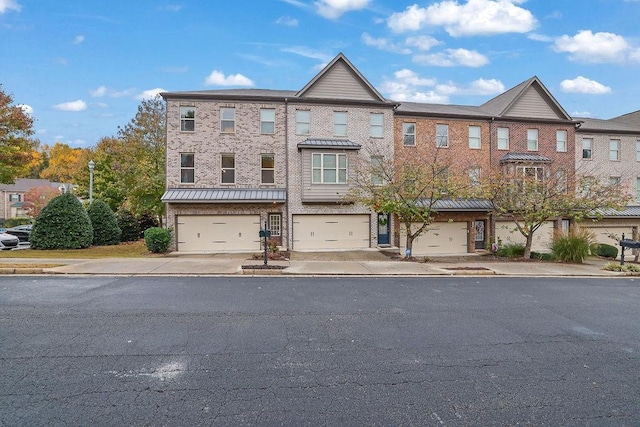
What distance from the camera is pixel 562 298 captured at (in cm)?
918

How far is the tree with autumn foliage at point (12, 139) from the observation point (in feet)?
65.0

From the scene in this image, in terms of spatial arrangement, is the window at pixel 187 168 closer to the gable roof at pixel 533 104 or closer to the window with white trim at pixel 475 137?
the window with white trim at pixel 475 137

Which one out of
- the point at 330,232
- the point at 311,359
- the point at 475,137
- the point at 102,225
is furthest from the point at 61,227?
the point at 475,137

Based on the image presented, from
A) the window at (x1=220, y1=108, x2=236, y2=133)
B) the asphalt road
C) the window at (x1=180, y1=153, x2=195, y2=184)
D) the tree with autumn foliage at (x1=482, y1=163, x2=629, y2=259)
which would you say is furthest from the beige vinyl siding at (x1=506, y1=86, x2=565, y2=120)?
the window at (x1=180, y1=153, x2=195, y2=184)

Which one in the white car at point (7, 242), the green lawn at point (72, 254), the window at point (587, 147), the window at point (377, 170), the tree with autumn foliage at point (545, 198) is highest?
the window at point (587, 147)

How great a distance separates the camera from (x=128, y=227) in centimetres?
2544

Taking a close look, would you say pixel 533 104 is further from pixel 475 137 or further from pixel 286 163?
pixel 286 163

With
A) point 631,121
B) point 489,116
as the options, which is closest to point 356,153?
point 489,116

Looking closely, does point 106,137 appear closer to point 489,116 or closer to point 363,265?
point 363,265

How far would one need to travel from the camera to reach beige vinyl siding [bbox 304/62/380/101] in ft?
67.8

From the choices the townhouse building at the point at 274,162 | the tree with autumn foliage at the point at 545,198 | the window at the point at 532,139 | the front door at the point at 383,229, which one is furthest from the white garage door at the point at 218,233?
the window at the point at 532,139

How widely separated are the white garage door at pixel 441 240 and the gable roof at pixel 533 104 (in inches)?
329

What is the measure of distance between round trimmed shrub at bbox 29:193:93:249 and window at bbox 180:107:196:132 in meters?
7.52

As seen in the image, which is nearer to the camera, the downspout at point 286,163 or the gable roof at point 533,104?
the downspout at point 286,163
